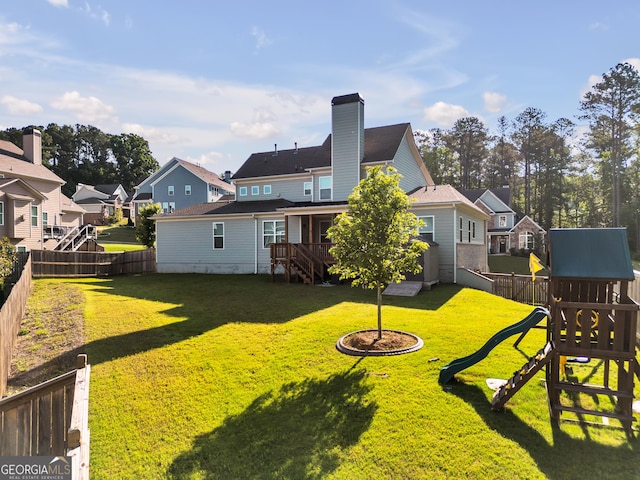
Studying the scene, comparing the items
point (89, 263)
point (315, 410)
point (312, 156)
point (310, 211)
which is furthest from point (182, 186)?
point (315, 410)

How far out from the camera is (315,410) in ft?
17.4

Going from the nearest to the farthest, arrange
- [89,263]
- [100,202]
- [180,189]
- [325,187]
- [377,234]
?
[377,234], [325,187], [89,263], [180,189], [100,202]

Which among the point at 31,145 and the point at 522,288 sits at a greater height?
the point at 31,145

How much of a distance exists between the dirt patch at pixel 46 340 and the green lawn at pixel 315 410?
1.44ft

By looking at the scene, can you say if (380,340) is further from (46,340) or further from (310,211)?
(310,211)

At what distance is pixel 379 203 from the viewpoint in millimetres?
→ 7715

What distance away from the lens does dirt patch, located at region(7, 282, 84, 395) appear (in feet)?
22.9

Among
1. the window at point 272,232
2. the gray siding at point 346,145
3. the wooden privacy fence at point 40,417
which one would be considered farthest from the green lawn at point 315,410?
the gray siding at point 346,145

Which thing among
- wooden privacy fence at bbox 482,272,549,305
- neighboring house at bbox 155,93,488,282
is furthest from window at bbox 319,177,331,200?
wooden privacy fence at bbox 482,272,549,305

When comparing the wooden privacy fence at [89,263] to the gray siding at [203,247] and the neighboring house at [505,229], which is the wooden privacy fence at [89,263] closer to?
the gray siding at [203,247]

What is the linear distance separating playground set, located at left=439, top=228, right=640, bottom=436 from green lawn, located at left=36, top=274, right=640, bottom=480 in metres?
0.38

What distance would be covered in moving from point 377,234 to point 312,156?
1665cm

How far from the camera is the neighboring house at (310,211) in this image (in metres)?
16.7

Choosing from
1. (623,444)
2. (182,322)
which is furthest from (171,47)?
(623,444)
